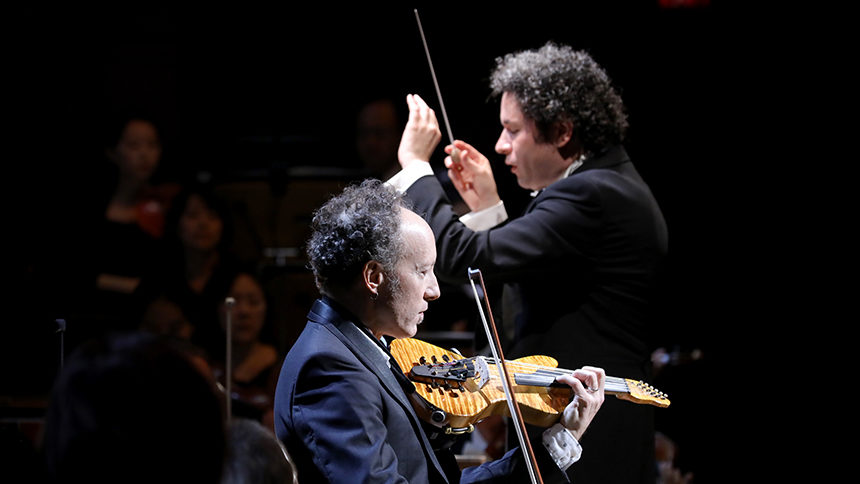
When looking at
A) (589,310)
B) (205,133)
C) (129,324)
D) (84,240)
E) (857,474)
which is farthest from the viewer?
(205,133)

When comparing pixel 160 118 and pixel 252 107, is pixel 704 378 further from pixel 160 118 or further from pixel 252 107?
pixel 160 118

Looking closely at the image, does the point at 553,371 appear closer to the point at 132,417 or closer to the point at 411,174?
the point at 411,174

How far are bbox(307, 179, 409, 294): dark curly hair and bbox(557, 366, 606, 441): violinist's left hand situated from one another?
44 cm

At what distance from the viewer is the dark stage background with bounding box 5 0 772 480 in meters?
4.84

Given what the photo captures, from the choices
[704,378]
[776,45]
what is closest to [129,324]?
[704,378]

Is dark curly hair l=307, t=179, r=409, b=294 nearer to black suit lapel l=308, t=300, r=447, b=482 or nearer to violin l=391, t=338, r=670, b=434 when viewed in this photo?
black suit lapel l=308, t=300, r=447, b=482

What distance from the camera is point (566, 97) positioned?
2699mm

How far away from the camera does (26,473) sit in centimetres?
153

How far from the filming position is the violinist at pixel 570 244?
8.23ft

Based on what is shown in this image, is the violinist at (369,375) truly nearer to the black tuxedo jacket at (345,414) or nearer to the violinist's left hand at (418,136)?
the black tuxedo jacket at (345,414)

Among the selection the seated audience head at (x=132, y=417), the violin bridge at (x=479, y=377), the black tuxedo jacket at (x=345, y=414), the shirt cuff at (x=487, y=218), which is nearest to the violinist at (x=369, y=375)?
the black tuxedo jacket at (x=345, y=414)

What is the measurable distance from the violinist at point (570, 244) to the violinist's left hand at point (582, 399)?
508 millimetres

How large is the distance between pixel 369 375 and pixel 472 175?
41.8 inches

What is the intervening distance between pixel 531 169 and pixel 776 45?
A: 2.73 meters
